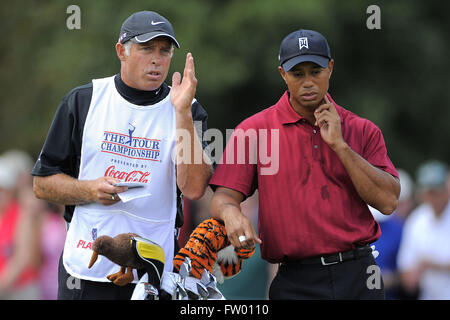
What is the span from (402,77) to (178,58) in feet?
16.0

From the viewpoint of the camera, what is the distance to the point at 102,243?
13.2 ft

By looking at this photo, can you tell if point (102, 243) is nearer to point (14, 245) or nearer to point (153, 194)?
point (153, 194)

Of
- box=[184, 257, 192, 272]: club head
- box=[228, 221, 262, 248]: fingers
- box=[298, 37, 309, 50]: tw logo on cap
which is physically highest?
box=[298, 37, 309, 50]: tw logo on cap

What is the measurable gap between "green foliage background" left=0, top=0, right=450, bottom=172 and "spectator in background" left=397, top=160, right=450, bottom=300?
218 inches

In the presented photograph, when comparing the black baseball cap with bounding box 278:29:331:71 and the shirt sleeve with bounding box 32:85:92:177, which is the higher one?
the black baseball cap with bounding box 278:29:331:71

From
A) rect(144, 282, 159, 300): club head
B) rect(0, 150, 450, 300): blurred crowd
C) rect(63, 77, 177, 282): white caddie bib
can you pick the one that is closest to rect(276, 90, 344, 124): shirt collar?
rect(63, 77, 177, 282): white caddie bib

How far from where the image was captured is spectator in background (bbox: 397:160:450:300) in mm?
8062

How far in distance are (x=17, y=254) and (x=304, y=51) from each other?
4.89 m

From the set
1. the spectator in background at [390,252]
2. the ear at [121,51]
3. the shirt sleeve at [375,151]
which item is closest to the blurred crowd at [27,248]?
the spectator in background at [390,252]

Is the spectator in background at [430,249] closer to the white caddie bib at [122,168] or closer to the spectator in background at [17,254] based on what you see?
the spectator in background at [17,254]

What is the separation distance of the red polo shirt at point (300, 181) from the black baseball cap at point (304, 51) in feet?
1.12

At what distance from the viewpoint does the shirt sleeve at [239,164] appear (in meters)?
4.41

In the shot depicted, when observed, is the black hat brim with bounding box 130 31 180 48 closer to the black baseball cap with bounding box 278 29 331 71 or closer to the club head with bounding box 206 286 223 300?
the black baseball cap with bounding box 278 29 331 71

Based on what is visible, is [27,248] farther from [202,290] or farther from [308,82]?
[308,82]
